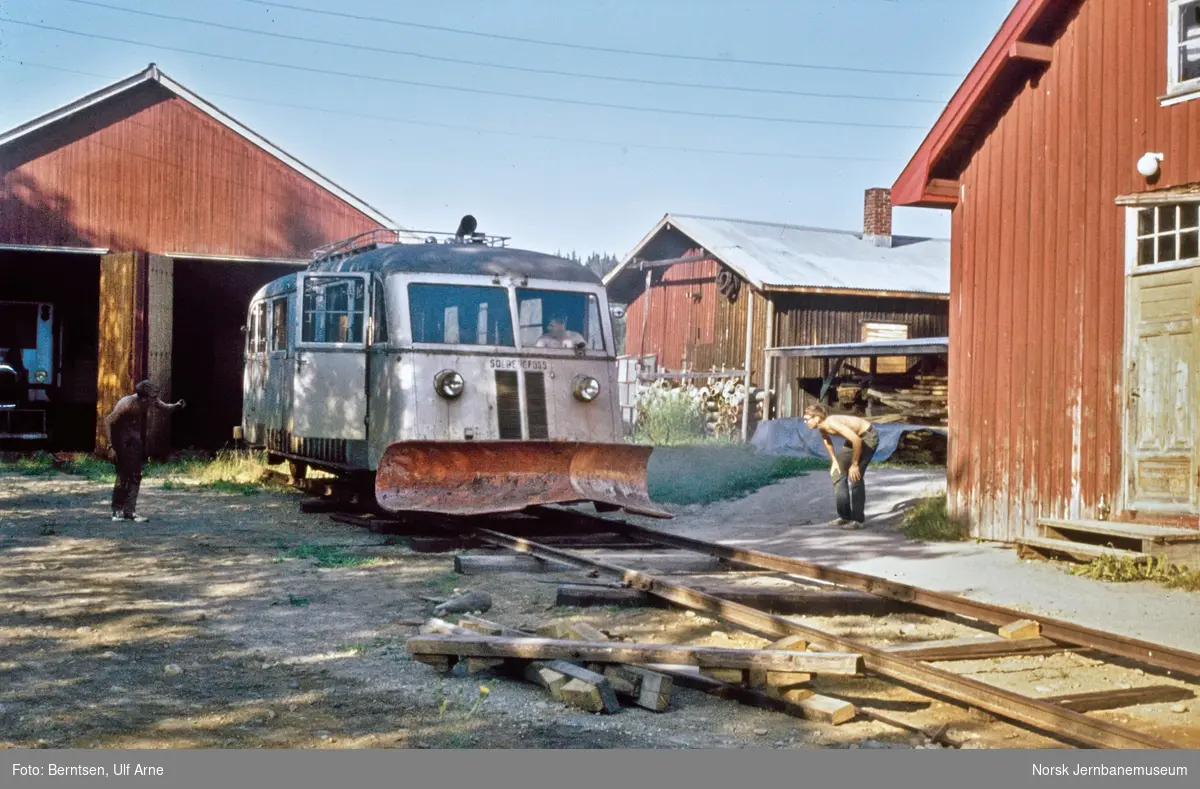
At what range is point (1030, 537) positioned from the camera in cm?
1215

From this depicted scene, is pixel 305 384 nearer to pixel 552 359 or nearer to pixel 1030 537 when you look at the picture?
pixel 552 359

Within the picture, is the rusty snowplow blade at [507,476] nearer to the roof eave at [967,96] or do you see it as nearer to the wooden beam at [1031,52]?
the roof eave at [967,96]

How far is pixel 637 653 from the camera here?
624 centimetres

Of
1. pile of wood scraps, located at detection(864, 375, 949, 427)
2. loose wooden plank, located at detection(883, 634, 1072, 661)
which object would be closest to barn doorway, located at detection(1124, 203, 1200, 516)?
loose wooden plank, located at detection(883, 634, 1072, 661)

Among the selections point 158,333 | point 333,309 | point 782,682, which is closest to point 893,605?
point 782,682

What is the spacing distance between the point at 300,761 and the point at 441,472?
25.1ft

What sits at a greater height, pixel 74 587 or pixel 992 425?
pixel 992 425

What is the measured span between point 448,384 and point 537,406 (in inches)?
38.7

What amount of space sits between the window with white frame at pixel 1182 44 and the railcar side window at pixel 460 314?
268 inches

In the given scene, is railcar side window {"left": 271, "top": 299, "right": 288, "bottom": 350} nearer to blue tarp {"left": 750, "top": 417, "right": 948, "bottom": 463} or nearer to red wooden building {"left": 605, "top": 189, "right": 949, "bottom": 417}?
blue tarp {"left": 750, "top": 417, "right": 948, "bottom": 463}

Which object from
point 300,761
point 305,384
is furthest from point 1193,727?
point 305,384

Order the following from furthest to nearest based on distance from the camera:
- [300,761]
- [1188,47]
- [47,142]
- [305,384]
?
1. [47,142]
2. [305,384]
3. [1188,47]
4. [300,761]

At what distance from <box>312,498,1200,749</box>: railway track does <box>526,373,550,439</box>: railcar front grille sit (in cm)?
108

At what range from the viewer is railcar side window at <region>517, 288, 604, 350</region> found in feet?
43.6
